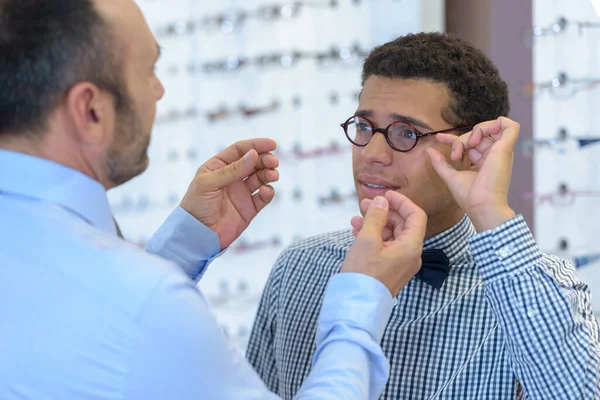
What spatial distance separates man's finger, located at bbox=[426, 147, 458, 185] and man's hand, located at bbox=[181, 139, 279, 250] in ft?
1.36

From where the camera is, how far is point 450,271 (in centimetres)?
184

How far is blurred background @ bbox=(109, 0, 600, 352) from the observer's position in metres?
3.94

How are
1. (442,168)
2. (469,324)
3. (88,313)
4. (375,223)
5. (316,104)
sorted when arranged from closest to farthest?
1. (88,313)
2. (375,223)
3. (442,168)
4. (469,324)
5. (316,104)

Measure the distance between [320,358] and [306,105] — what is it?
354 cm

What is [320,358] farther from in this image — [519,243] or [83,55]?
[83,55]

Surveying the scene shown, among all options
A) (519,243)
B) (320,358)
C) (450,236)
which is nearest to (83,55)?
(320,358)

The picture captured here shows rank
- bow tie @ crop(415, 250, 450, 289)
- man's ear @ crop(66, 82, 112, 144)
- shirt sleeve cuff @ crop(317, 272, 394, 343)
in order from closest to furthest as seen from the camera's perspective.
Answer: man's ear @ crop(66, 82, 112, 144)
shirt sleeve cuff @ crop(317, 272, 394, 343)
bow tie @ crop(415, 250, 450, 289)

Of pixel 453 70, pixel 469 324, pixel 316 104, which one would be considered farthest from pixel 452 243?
pixel 316 104

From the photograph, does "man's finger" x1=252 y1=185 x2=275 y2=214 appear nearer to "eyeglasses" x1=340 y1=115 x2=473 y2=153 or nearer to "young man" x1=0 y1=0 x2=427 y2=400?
"eyeglasses" x1=340 y1=115 x2=473 y2=153

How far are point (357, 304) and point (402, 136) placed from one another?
0.72 meters

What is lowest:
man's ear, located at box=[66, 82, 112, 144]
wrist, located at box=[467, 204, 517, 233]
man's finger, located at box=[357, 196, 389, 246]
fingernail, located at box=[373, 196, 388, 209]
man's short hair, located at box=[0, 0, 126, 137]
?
wrist, located at box=[467, 204, 517, 233]

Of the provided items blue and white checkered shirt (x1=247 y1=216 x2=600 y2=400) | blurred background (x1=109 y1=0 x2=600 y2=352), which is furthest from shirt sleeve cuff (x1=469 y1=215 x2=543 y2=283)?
blurred background (x1=109 y1=0 x2=600 y2=352)

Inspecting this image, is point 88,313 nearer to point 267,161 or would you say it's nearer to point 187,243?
point 187,243

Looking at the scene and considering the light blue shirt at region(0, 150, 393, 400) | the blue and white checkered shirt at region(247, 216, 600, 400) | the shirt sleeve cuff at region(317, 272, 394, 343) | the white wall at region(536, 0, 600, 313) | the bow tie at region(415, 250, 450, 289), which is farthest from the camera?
the white wall at region(536, 0, 600, 313)
